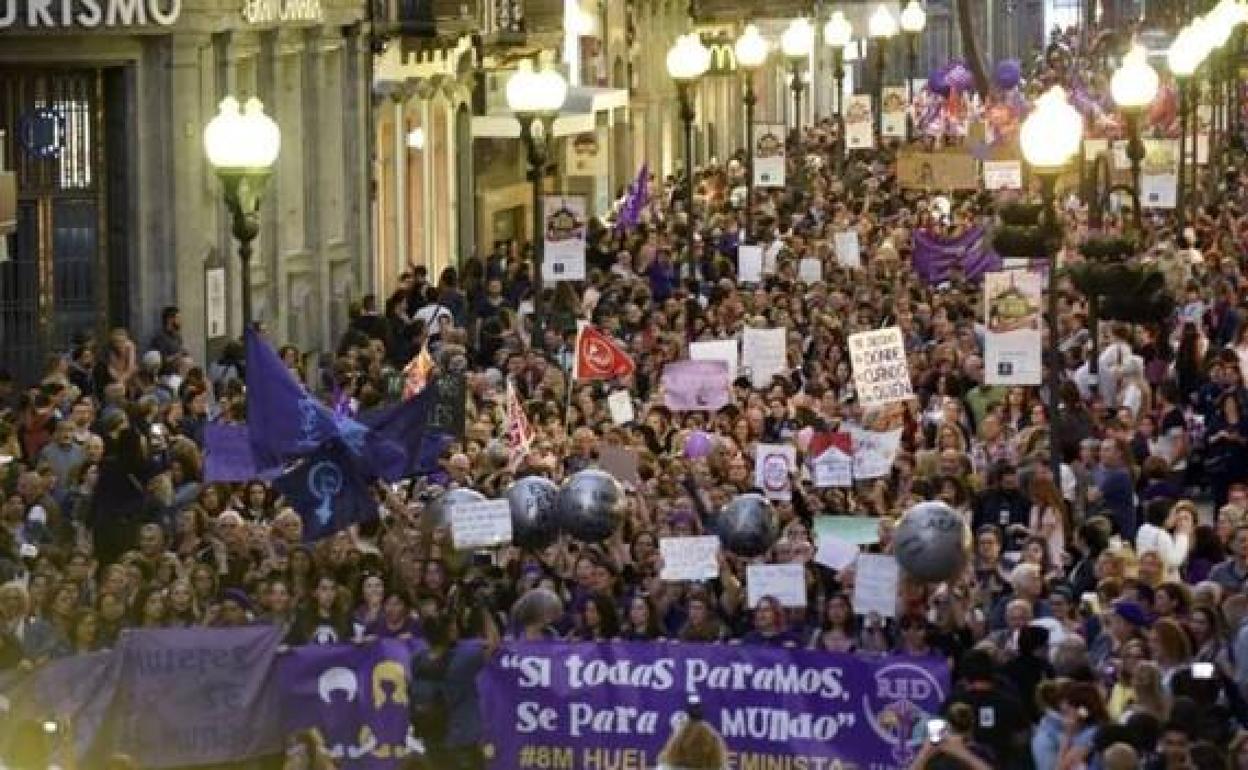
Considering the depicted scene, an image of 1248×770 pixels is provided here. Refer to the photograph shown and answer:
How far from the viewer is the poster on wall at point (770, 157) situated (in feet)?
178

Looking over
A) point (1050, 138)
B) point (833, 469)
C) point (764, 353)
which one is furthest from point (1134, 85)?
point (833, 469)

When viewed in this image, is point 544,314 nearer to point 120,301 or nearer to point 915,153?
point 120,301

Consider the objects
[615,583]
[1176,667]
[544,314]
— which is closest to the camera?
[1176,667]

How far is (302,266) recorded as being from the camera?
149 ft

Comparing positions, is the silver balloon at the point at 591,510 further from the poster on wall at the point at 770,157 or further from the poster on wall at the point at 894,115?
the poster on wall at the point at 894,115

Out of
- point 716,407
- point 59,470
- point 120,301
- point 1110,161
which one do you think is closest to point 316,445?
point 59,470

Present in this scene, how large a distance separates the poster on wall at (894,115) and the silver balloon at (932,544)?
48296 millimetres

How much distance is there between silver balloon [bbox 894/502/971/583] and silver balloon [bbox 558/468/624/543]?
2.09 metres

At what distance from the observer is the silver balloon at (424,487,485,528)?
2477cm

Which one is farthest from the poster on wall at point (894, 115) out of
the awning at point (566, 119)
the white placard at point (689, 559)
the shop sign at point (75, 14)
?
the white placard at point (689, 559)

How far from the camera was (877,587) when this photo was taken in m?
22.6

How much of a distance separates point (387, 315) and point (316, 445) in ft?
49.2

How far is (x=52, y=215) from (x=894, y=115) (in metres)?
33.1

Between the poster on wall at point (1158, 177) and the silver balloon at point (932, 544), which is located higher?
the poster on wall at point (1158, 177)
